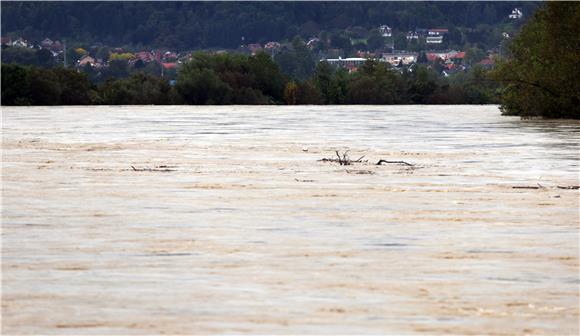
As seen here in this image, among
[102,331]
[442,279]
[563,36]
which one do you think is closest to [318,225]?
[442,279]

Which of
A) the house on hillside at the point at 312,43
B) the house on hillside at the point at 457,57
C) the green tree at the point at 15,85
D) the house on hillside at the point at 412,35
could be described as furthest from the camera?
the house on hillside at the point at 412,35

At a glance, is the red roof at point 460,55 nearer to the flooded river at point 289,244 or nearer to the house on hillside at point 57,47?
the house on hillside at point 57,47

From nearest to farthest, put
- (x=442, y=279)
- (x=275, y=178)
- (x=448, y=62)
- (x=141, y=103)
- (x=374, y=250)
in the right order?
(x=442, y=279) < (x=374, y=250) < (x=275, y=178) < (x=141, y=103) < (x=448, y=62)

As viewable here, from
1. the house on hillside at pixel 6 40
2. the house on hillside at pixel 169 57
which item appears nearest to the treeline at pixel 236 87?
the house on hillside at pixel 169 57

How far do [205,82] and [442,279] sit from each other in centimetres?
6540

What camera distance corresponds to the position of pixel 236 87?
77125mm

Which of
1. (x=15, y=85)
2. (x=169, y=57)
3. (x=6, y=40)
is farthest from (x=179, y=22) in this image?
(x=15, y=85)

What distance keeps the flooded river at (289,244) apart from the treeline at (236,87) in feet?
155

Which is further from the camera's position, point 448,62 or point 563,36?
point 448,62

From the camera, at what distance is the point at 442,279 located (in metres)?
9.36

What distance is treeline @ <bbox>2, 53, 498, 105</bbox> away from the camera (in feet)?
231

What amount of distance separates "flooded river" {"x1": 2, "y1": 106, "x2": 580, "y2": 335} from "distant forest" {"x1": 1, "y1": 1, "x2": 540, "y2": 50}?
135548 millimetres

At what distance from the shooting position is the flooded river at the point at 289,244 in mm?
8078

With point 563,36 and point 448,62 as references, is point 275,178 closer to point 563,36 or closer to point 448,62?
point 563,36
